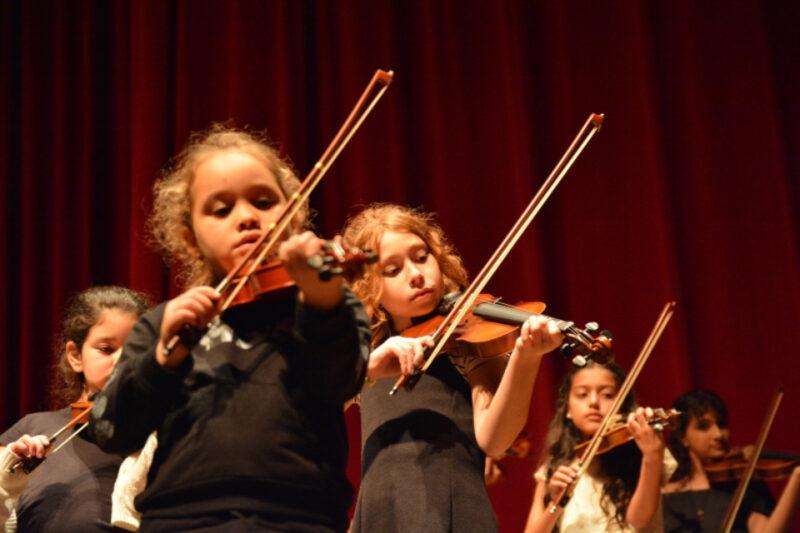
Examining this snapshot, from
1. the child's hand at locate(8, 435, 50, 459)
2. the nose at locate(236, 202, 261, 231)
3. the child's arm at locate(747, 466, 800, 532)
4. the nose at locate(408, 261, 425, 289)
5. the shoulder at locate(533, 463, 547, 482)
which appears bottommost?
the child's arm at locate(747, 466, 800, 532)

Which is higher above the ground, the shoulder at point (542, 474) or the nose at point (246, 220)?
the nose at point (246, 220)

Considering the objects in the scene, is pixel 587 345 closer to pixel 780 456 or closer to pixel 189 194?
pixel 189 194

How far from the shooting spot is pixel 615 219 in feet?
8.07

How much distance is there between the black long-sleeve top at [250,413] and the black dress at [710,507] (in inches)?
49.8

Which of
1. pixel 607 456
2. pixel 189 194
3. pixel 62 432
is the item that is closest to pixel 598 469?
pixel 607 456

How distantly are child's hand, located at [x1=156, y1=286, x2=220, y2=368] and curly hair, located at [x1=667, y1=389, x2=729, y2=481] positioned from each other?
1.47 metres

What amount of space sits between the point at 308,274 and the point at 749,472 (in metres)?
1.36

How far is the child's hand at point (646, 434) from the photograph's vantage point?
1.77 metres

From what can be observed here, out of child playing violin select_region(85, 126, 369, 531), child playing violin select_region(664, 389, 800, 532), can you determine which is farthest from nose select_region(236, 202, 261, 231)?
child playing violin select_region(664, 389, 800, 532)

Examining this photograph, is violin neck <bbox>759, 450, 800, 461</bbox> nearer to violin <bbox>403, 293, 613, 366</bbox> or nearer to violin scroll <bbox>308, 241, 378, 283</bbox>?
violin <bbox>403, 293, 613, 366</bbox>

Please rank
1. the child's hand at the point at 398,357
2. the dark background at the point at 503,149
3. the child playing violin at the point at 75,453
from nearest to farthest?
the child's hand at the point at 398,357
the child playing violin at the point at 75,453
the dark background at the point at 503,149

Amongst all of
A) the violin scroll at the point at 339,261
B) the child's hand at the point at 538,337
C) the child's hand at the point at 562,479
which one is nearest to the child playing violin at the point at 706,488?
the child's hand at the point at 562,479

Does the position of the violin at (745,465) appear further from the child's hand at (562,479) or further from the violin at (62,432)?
the violin at (62,432)

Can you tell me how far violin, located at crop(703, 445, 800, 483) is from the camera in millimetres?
1924
